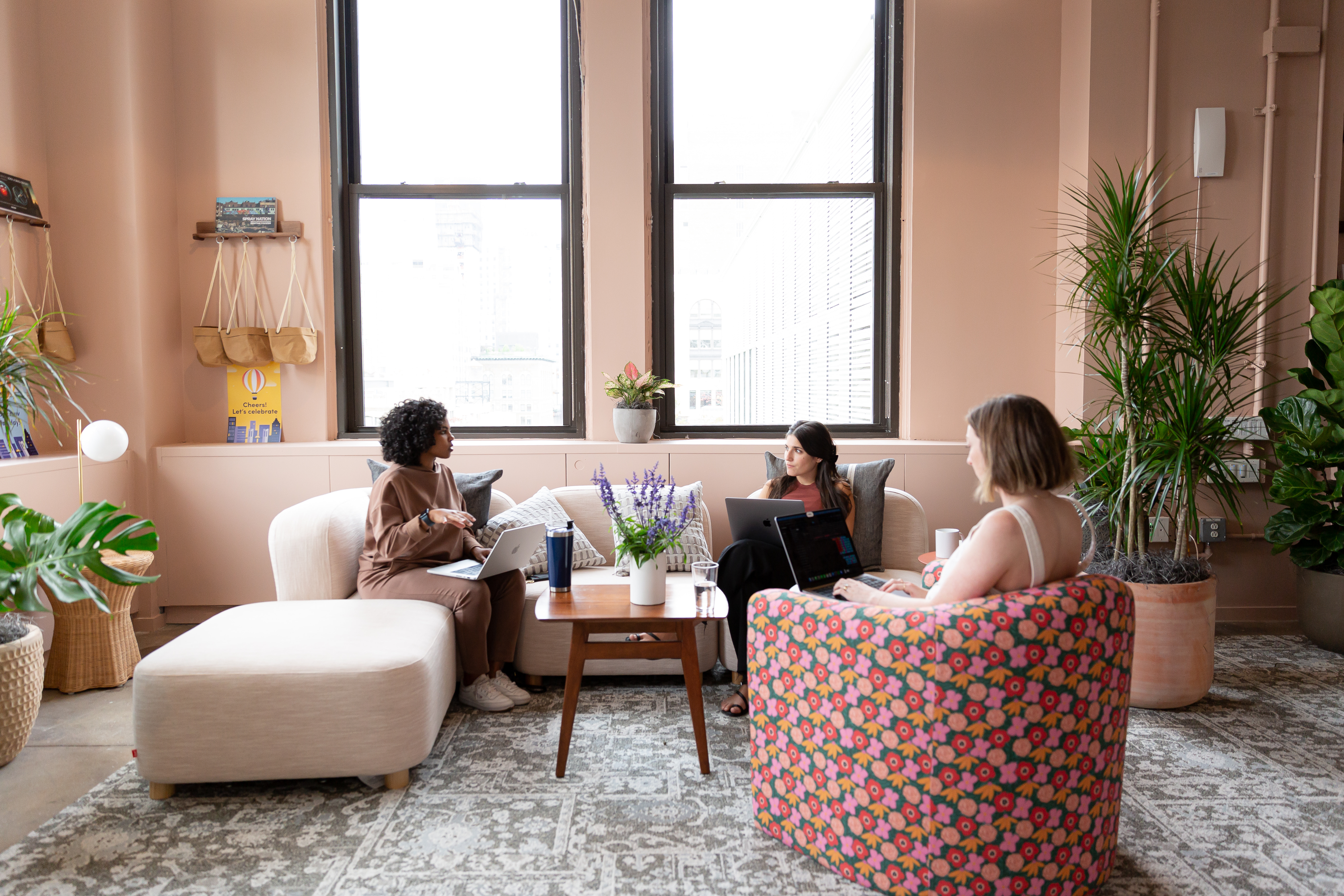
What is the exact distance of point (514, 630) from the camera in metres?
3.03

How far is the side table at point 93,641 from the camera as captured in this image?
122 inches

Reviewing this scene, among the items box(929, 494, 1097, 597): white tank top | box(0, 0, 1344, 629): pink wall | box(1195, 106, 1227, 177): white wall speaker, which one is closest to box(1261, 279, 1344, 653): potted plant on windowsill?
box(0, 0, 1344, 629): pink wall

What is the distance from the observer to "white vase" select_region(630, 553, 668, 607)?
246cm

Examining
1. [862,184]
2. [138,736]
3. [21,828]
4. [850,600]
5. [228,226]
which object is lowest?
[21,828]

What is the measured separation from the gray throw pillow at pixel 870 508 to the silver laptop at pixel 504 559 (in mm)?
1093

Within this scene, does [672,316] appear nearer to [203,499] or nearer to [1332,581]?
[203,499]

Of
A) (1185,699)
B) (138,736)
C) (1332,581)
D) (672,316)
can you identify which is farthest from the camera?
(672,316)

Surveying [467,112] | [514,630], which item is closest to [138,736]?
[514,630]

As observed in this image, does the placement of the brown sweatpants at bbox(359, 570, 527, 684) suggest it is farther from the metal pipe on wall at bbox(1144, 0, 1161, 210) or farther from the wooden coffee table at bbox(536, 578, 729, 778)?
the metal pipe on wall at bbox(1144, 0, 1161, 210)

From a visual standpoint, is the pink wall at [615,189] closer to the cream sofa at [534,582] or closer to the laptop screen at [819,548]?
the cream sofa at [534,582]

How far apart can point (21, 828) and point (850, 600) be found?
2.23 meters

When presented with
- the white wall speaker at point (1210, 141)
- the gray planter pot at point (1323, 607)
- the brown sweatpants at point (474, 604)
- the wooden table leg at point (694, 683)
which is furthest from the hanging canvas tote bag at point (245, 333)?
the gray planter pot at point (1323, 607)

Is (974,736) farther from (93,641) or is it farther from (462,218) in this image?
(462,218)

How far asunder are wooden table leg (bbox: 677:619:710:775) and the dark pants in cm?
56
